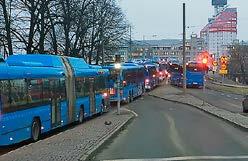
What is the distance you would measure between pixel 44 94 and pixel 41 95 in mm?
471

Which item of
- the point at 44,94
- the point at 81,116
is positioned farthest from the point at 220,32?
the point at 44,94

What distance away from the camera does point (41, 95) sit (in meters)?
20.3

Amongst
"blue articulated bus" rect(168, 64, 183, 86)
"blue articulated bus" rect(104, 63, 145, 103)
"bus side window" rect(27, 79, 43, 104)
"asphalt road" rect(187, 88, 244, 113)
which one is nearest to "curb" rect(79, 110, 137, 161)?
"bus side window" rect(27, 79, 43, 104)

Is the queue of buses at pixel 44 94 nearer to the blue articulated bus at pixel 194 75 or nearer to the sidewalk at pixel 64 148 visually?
the sidewalk at pixel 64 148

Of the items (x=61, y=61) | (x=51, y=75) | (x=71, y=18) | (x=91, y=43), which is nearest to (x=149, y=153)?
(x=51, y=75)

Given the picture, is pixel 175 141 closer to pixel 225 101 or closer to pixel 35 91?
pixel 35 91

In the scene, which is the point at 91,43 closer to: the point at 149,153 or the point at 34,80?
the point at 34,80

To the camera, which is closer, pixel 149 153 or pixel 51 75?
pixel 149 153

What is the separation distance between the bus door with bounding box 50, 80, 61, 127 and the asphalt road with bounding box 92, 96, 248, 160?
8.99 ft

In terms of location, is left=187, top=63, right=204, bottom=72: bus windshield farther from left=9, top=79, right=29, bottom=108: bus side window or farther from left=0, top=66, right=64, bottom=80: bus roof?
left=9, top=79, right=29, bottom=108: bus side window

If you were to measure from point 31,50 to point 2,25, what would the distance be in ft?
11.2

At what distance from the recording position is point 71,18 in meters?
51.8

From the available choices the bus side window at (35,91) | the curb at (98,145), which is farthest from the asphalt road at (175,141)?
the bus side window at (35,91)

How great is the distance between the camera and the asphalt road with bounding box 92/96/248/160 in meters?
15.2
